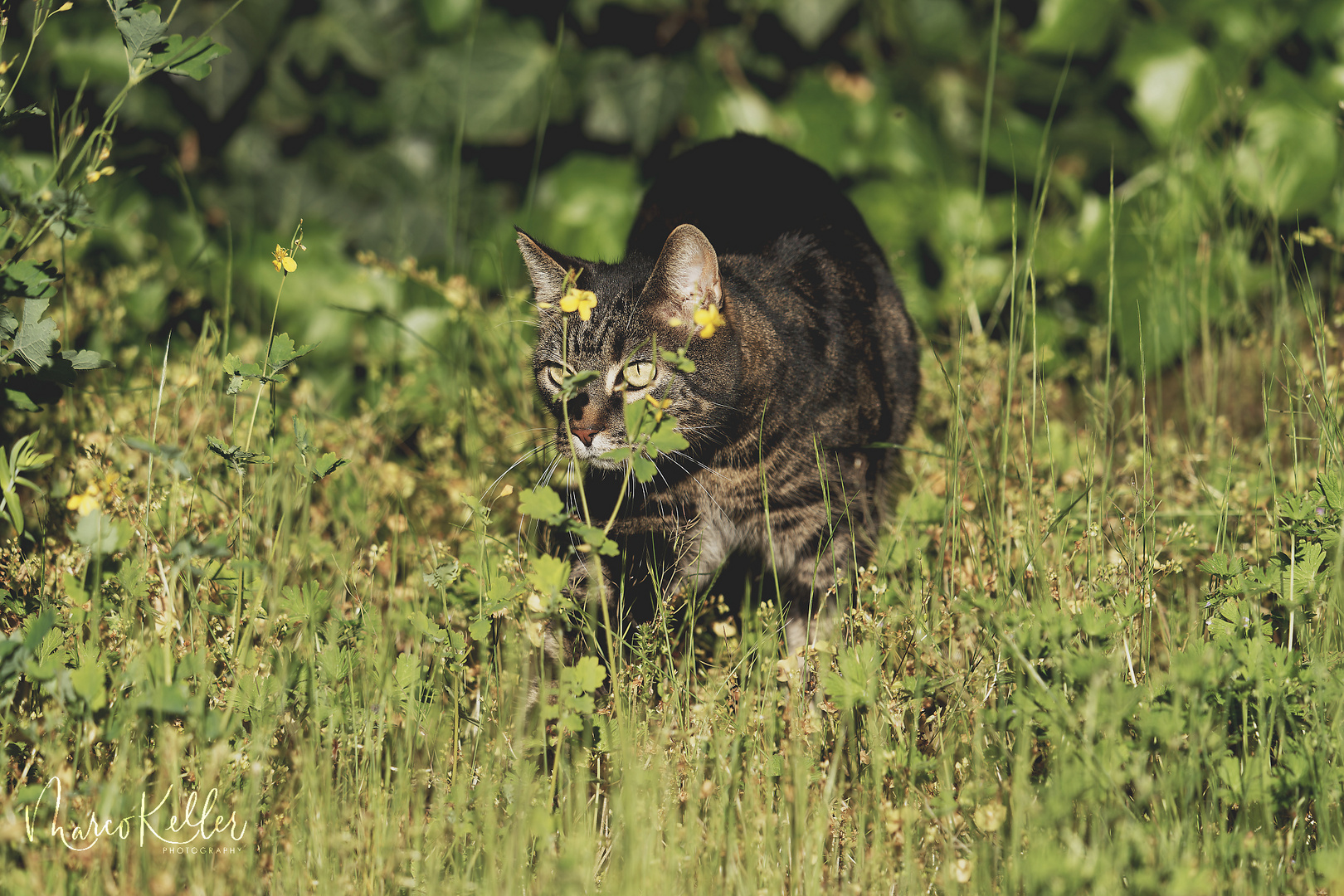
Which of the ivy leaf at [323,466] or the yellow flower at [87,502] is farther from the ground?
the ivy leaf at [323,466]

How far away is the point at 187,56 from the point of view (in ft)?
6.24

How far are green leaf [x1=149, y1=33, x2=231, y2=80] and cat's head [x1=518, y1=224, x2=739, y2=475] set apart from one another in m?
0.69

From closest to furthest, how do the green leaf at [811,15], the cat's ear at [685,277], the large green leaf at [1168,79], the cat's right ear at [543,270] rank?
the cat's ear at [685,277], the cat's right ear at [543,270], the large green leaf at [1168,79], the green leaf at [811,15]

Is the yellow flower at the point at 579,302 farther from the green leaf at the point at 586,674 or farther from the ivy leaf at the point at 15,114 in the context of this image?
the ivy leaf at the point at 15,114

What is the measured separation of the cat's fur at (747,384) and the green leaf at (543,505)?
0.35 metres

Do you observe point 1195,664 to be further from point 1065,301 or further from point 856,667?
point 1065,301

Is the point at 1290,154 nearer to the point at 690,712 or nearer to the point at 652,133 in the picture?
the point at 652,133

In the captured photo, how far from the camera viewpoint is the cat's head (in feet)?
7.22

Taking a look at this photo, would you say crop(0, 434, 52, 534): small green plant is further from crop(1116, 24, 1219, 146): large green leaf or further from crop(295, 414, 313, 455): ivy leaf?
crop(1116, 24, 1219, 146): large green leaf

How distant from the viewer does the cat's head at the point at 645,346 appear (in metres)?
2.20

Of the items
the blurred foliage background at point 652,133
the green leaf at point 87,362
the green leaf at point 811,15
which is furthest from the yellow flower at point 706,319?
the green leaf at point 811,15

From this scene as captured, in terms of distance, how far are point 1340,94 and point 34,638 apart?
3653mm

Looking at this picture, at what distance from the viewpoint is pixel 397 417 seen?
3.28m
